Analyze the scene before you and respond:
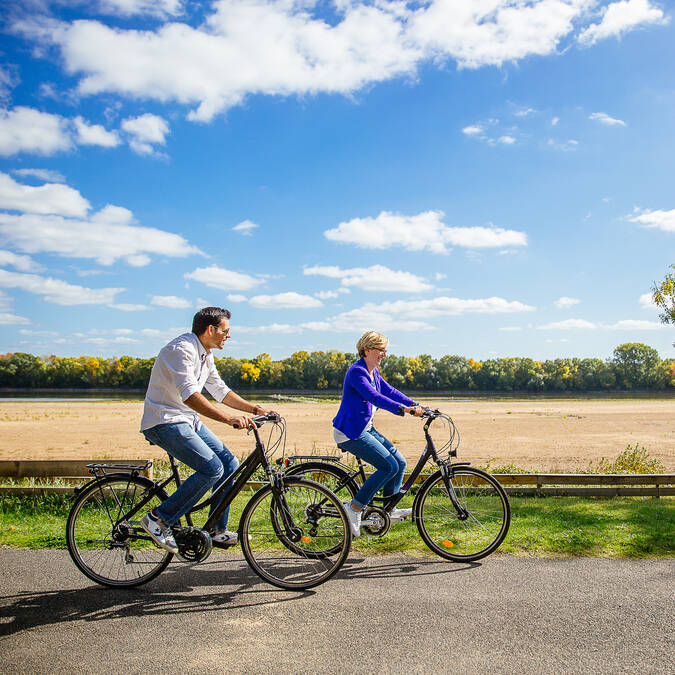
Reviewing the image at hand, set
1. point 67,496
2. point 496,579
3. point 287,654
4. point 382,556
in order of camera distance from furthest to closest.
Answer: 1. point 67,496
2. point 382,556
3. point 496,579
4. point 287,654

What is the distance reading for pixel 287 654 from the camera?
3316 millimetres

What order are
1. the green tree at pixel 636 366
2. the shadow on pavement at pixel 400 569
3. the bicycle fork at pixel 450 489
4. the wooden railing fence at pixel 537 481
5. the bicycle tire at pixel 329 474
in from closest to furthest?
Result: the shadow on pavement at pixel 400 569 → the bicycle tire at pixel 329 474 → the bicycle fork at pixel 450 489 → the wooden railing fence at pixel 537 481 → the green tree at pixel 636 366

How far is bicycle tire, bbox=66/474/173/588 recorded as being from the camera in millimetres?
4633

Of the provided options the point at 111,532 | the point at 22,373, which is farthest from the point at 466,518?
the point at 22,373

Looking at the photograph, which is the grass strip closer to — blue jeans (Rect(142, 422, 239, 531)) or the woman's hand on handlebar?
the woman's hand on handlebar

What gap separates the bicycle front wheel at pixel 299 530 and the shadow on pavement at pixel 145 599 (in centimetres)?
18

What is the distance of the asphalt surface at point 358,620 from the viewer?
3.23 meters

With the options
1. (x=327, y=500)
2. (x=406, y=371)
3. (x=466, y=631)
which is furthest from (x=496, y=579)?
(x=406, y=371)

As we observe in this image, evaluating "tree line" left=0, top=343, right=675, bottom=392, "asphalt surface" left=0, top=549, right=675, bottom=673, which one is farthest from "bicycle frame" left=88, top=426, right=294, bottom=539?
"tree line" left=0, top=343, right=675, bottom=392

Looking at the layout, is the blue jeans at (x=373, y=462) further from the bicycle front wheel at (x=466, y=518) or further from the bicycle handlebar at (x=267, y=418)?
the bicycle handlebar at (x=267, y=418)

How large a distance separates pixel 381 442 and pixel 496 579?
1.49 m

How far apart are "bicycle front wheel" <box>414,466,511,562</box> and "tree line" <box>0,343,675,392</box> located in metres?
139

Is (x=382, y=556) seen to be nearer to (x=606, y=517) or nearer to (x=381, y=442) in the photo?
(x=381, y=442)

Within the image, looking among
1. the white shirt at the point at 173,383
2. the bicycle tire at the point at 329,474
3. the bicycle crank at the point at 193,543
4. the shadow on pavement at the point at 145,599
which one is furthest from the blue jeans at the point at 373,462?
the white shirt at the point at 173,383
